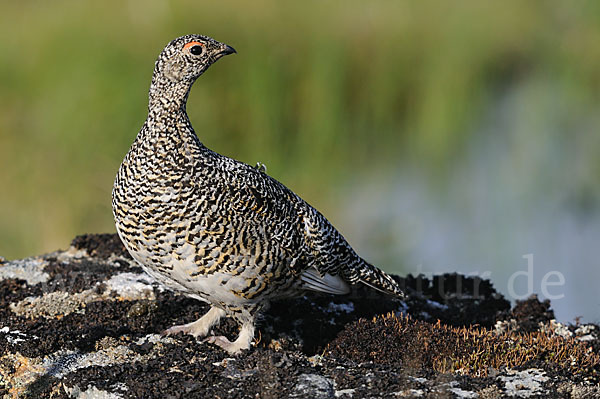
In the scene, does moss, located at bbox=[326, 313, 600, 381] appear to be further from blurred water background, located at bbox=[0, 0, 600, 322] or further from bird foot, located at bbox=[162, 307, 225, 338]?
blurred water background, located at bbox=[0, 0, 600, 322]

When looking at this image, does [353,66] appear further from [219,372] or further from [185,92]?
[219,372]

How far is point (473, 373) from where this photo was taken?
14.6 feet

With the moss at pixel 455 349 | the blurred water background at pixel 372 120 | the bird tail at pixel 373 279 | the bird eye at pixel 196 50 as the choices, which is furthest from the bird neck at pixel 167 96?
the blurred water background at pixel 372 120

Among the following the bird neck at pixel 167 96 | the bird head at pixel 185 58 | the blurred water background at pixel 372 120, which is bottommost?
the bird neck at pixel 167 96

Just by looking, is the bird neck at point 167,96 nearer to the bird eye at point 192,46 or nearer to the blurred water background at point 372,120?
the bird eye at point 192,46

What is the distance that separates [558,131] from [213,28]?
4.58 metres

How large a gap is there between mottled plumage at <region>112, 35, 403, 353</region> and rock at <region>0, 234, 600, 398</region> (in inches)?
14.9

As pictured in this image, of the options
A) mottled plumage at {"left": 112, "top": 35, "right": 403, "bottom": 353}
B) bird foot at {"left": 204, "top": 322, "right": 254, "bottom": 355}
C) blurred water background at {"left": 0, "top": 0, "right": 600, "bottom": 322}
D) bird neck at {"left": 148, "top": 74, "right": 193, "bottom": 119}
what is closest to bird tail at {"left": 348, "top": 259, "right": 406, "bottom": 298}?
mottled plumage at {"left": 112, "top": 35, "right": 403, "bottom": 353}

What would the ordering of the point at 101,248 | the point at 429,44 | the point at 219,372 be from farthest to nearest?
1. the point at 429,44
2. the point at 101,248
3. the point at 219,372

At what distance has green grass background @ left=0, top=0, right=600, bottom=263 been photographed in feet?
28.1

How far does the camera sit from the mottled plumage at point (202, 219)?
15.0ft

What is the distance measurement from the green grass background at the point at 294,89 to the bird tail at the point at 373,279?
2.46 metres

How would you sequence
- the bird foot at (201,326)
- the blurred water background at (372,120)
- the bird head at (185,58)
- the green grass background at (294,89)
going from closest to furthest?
the bird head at (185,58) < the bird foot at (201,326) < the blurred water background at (372,120) < the green grass background at (294,89)

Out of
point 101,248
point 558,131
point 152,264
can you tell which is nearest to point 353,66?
point 558,131
